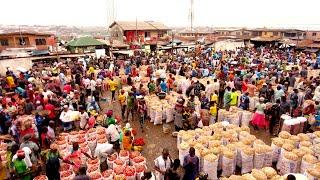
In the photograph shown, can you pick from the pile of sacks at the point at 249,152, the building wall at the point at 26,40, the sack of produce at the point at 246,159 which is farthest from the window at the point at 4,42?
the sack of produce at the point at 246,159

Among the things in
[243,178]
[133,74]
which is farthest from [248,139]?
[133,74]

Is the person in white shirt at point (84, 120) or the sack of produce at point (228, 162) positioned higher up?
the person in white shirt at point (84, 120)

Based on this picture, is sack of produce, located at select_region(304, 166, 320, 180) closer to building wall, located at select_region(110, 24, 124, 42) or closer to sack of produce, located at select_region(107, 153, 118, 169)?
sack of produce, located at select_region(107, 153, 118, 169)

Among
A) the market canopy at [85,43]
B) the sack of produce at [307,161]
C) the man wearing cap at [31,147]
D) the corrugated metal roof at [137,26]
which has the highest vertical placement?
the corrugated metal roof at [137,26]

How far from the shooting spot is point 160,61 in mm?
25047

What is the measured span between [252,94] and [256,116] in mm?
2591

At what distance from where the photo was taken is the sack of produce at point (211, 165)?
7051mm

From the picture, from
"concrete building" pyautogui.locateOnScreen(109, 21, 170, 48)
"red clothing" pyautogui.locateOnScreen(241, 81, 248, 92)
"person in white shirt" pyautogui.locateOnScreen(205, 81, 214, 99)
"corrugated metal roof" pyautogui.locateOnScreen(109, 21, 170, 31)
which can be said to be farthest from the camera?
"corrugated metal roof" pyautogui.locateOnScreen(109, 21, 170, 31)

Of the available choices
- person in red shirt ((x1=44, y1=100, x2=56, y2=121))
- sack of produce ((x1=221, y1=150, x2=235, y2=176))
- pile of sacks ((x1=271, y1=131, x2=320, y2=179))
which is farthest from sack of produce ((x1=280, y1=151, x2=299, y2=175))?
person in red shirt ((x1=44, y1=100, x2=56, y2=121))

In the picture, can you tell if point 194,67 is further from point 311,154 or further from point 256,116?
point 311,154

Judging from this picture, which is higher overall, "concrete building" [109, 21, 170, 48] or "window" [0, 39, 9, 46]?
"concrete building" [109, 21, 170, 48]

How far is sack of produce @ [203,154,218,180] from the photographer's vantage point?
278 inches

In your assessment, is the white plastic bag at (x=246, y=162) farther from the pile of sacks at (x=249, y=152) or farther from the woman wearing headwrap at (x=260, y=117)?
the woman wearing headwrap at (x=260, y=117)

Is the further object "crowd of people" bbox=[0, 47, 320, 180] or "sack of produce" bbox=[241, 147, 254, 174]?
"sack of produce" bbox=[241, 147, 254, 174]
